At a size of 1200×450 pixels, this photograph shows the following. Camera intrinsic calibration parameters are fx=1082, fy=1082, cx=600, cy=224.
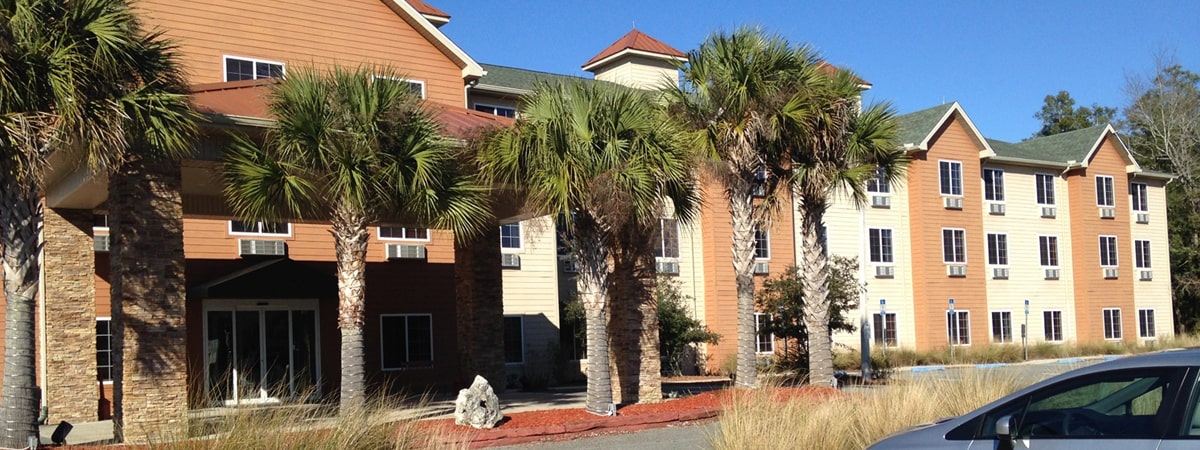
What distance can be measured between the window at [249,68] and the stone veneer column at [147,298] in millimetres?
9837

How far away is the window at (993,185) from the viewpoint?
42156 mm

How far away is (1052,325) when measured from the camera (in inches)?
1738

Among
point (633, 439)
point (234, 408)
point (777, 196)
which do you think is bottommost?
point (633, 439)

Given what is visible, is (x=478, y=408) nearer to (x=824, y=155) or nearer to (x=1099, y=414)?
(x=824, y=155)

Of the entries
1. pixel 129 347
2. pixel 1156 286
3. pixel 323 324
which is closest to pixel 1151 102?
pixel 1156 286

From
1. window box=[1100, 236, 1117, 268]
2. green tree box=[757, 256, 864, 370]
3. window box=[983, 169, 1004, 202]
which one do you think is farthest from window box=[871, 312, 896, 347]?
window box=[1100, 236, 1117, 268]

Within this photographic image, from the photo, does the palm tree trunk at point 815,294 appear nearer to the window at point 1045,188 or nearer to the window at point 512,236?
the window at point 512,236

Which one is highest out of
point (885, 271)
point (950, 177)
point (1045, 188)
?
point (950, 177)

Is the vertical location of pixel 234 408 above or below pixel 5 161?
below

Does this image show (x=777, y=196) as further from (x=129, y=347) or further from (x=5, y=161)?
(x=5, y=161)

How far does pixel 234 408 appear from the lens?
31.0 feet

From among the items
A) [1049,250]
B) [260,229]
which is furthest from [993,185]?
[260,229]

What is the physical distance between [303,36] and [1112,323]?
1419 inches

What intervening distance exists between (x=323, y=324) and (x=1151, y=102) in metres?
47.3
